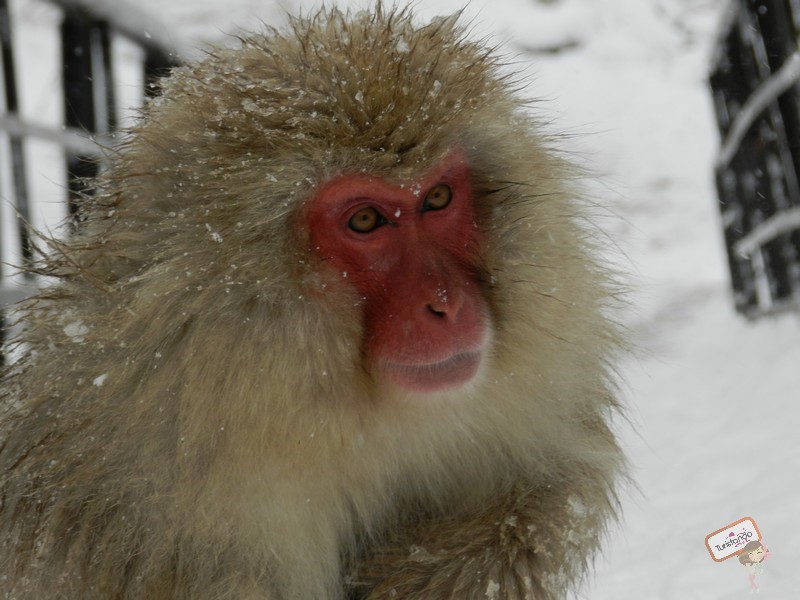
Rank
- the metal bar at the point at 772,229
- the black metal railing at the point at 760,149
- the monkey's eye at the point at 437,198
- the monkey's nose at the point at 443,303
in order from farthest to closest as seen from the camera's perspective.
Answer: the metal bar at the point at 772,229 → the black metal railing at the point at 760,149 → the monkey's eye at the point at 437,198 → the monkey's nose at the point at 443,303

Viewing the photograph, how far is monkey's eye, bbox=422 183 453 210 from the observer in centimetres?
191

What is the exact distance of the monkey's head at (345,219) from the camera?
1.80m

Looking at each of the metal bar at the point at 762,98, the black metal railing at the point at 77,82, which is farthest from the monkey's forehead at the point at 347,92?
the metal bar at the point at 762,98

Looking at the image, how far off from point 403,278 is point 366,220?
0.14m

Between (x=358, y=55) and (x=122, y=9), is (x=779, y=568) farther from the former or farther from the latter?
(x=122, y=9)

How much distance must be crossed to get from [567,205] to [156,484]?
103 cm

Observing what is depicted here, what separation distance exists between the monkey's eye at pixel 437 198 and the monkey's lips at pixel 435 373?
0.29 meters

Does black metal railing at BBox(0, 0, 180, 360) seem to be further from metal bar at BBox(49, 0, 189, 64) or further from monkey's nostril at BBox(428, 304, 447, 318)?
monkey's nostril at BBox(428, 304, 447, 318)

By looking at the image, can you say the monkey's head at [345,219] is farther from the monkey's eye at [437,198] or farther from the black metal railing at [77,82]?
the black metal railing at [77,82]

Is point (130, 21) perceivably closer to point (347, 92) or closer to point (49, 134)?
point (49, 134)

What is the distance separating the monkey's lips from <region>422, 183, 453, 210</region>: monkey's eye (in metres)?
0.29

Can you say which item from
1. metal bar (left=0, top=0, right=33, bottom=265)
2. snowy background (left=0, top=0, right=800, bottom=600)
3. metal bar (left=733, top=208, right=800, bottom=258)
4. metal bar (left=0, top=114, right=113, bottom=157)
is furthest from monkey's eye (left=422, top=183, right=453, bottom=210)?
metal bar (left=733, top=208, right=800, bottom=258)

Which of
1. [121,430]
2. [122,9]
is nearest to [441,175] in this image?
[121,430]

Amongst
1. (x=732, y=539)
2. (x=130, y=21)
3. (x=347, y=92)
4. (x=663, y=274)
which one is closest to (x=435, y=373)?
(x=347, y=92)
